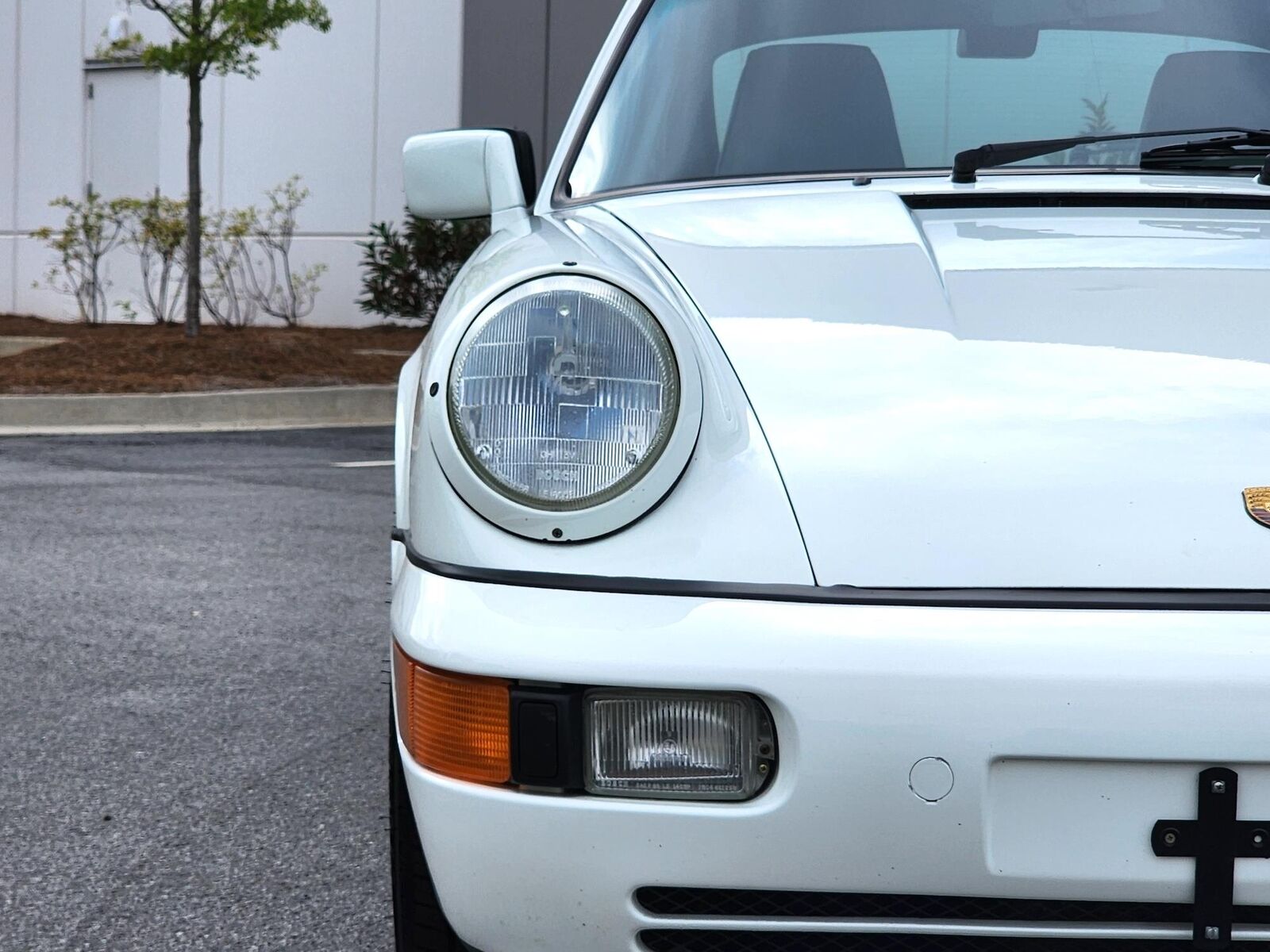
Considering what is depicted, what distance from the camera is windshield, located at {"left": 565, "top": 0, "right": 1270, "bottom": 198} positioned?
2.45m

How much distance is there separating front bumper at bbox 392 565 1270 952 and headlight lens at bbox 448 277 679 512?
0.15m

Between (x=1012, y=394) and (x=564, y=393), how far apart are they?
0.45 metres

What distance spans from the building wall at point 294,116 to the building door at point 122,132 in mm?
19

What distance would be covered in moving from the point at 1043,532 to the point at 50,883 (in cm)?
180

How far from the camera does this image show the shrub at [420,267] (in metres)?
15.3

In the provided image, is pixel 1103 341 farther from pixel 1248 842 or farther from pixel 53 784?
pixel 53 784

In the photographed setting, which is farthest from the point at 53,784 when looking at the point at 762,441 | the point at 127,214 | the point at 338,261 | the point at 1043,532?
the point at 127,214

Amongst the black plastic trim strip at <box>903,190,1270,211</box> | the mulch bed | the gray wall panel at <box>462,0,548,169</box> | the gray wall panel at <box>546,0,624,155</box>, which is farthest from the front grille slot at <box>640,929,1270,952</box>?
the gray wall panel at <box>462,0,548,169</box>

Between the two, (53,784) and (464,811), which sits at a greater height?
(464,811)

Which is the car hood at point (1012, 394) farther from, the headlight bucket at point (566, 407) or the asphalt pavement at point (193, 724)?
the asphalt pavement at point (193, 724)

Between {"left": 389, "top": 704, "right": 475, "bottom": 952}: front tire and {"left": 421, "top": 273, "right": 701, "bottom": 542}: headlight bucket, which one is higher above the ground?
{"left": 421, "top": 273, "right": 701, "bottom": 542}: headlight bucket

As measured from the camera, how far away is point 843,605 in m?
1.45

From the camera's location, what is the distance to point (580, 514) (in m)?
1.53

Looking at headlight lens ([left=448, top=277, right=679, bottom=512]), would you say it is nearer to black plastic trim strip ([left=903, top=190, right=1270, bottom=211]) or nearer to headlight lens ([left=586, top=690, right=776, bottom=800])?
headlight lens ([left=586, top=690, right=776, bottom=800])
